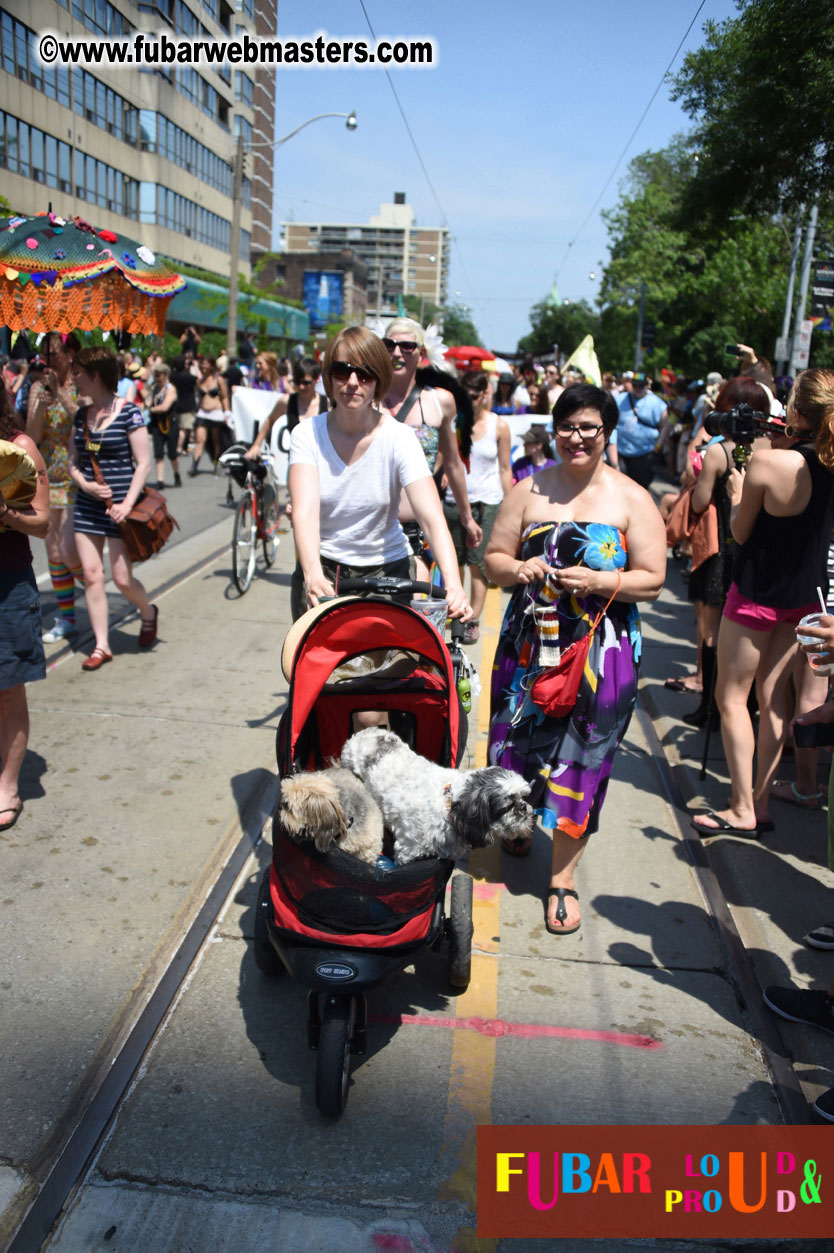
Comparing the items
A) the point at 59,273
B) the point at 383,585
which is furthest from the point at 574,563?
the point at 59,273

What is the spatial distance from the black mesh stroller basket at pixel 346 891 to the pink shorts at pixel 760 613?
7.61 ft

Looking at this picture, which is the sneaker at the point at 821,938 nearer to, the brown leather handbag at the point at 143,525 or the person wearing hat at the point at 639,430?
the brown leather handbag at the point at 143,525

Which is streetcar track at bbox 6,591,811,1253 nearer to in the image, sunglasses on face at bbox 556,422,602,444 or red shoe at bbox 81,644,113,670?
sunglasses on face at bbox 556,422,602,444

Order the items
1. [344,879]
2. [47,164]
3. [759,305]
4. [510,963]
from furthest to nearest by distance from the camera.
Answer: [759,305]
[47,164]
[510,963]
[344,879]

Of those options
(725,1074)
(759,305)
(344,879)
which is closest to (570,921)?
(725,1074)

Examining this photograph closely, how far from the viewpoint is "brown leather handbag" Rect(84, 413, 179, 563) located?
665cm

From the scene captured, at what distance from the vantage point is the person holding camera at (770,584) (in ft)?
13.6

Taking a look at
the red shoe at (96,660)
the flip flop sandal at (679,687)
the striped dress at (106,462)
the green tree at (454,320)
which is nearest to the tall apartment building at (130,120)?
the striped dress at (106,462)

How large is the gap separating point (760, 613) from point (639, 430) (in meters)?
7.85

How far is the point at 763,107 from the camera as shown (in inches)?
440

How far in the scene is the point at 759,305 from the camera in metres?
32.2

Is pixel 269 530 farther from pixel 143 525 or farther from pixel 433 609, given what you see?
pixel 433 609

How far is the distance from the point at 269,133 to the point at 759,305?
1667cm

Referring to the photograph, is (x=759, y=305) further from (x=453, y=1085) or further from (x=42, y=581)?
(x=453, y=1085)
